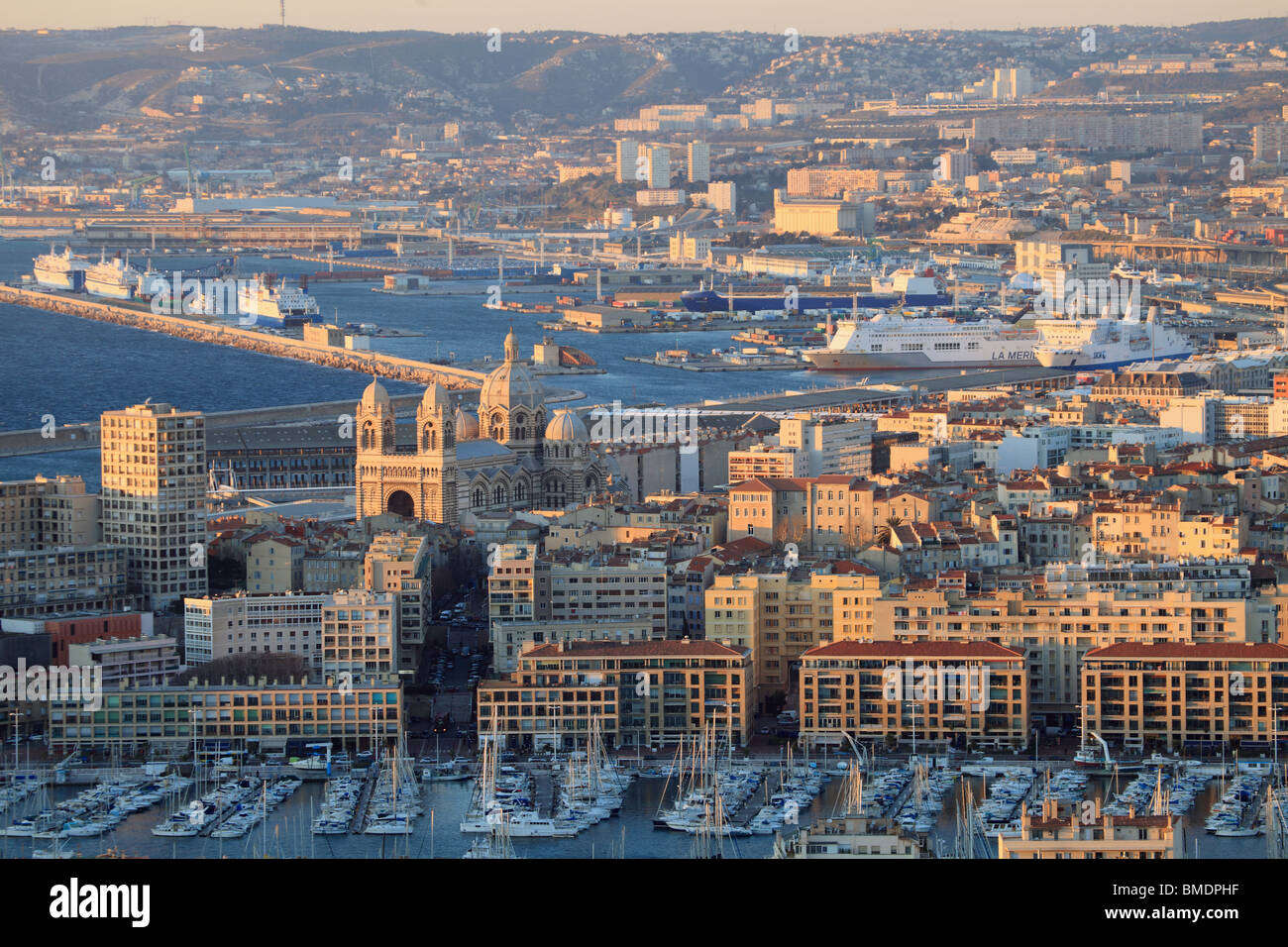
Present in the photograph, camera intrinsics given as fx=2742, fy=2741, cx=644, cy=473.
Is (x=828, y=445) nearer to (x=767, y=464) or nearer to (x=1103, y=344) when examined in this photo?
(x=767, y=464)

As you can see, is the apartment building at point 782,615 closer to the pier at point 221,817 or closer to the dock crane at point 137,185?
the pier at point 221,817

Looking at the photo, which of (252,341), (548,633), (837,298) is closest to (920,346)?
(252,341)

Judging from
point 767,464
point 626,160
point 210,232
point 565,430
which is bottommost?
point 767,464

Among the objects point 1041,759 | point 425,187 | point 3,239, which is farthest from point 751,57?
point 1041,759

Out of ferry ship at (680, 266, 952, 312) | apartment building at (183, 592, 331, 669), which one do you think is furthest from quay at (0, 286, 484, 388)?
apartment building at (183, 592, 331, 669)

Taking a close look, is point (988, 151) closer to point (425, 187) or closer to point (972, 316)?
point (425, 187)

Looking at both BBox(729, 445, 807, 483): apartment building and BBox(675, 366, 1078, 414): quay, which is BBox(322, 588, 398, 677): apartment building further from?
BBox(675, 366, 1078, 414): quay
